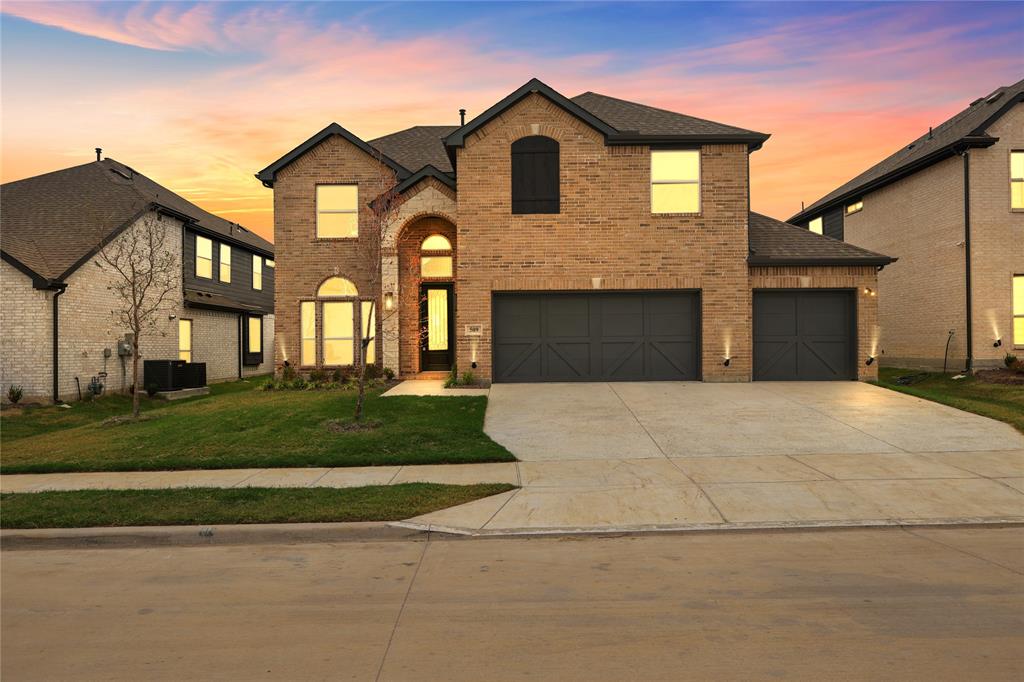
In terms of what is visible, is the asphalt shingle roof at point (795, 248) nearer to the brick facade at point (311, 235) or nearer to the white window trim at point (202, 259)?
the brick facade at point (311, 235)

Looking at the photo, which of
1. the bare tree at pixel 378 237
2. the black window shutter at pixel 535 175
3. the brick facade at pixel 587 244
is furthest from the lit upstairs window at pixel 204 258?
the black window shutter at pixel 535 175

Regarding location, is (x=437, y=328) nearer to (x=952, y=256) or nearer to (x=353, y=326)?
(x=353, y=326)

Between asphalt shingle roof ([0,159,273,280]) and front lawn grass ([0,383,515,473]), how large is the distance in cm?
654

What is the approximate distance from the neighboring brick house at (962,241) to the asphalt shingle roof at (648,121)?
8.69 metres

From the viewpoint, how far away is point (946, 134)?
73.5ft

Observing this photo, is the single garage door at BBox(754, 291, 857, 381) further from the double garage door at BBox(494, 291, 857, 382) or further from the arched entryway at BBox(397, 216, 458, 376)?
the arched entryway at BBox(397, 216, 458, 376)

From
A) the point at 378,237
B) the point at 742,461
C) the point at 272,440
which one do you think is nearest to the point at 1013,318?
the point at 742,461

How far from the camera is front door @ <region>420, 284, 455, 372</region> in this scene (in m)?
19.5

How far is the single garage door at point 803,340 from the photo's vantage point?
56.6 feet

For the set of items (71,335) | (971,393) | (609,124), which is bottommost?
(971,393)

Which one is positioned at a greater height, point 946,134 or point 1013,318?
point 946,134

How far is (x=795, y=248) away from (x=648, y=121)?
5656 mm

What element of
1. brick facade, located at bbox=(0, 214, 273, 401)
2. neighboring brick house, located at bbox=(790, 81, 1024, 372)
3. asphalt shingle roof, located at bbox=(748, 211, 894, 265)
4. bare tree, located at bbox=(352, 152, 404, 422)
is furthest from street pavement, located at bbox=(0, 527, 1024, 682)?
neighboring brick house, located at bbox=(790, 81, 1024, 372)

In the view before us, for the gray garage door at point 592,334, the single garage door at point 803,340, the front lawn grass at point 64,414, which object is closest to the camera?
the front lawn grass at point 64,414
